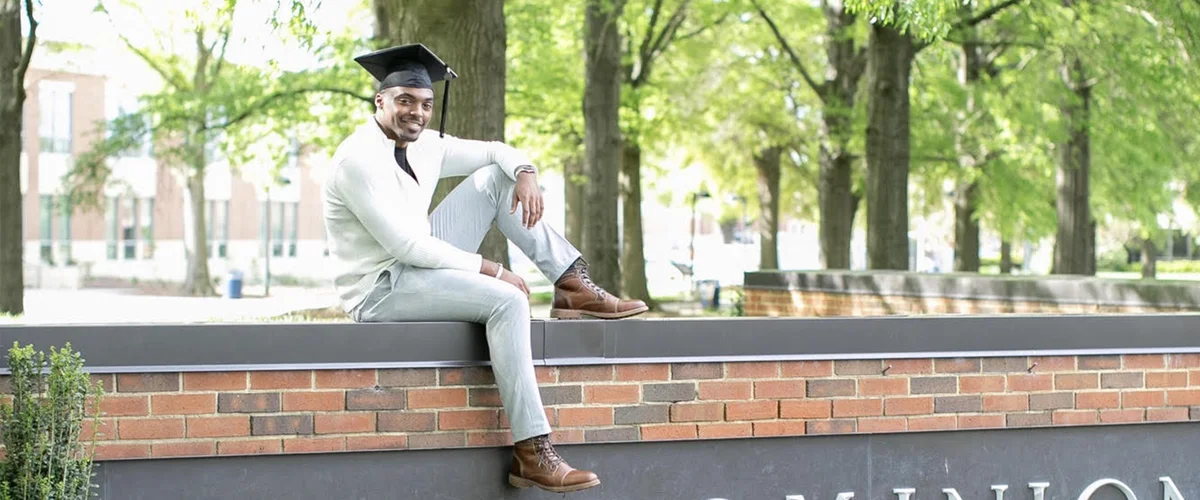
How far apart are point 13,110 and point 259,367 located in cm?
1101

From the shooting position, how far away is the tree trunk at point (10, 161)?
49.3 ft

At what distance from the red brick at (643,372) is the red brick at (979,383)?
137 cm

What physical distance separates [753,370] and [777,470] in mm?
481

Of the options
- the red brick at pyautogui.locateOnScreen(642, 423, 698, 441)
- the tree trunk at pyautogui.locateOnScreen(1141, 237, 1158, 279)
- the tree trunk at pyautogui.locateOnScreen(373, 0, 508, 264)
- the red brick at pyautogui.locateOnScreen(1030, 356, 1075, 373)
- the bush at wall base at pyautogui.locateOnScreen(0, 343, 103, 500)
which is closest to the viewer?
the bush at wall base at pyautogui.locateOnScreen(0, 343, 103, 500)

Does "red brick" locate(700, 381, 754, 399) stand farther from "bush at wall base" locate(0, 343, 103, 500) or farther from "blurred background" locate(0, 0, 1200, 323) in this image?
"blurred background" locate(0, 0, 1200, 323)

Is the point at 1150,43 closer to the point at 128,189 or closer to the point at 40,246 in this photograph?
the point at 128,189

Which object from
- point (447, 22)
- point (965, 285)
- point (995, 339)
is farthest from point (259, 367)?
point (965, 285)

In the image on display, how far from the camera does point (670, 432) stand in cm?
595

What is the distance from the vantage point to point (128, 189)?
36.0 meters

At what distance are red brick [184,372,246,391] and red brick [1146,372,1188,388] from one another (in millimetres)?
4039

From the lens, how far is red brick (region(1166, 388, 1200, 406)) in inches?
261

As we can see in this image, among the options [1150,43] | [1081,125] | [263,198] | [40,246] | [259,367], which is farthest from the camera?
[263,198]

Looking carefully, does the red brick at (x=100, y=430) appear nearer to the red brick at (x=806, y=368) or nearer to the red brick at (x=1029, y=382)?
the red brick at (x=806, y=368)

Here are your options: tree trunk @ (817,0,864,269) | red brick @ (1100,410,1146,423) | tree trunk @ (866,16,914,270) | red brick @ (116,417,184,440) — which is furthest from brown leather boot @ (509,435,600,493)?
tree trunk @ (817,0,864,269)
